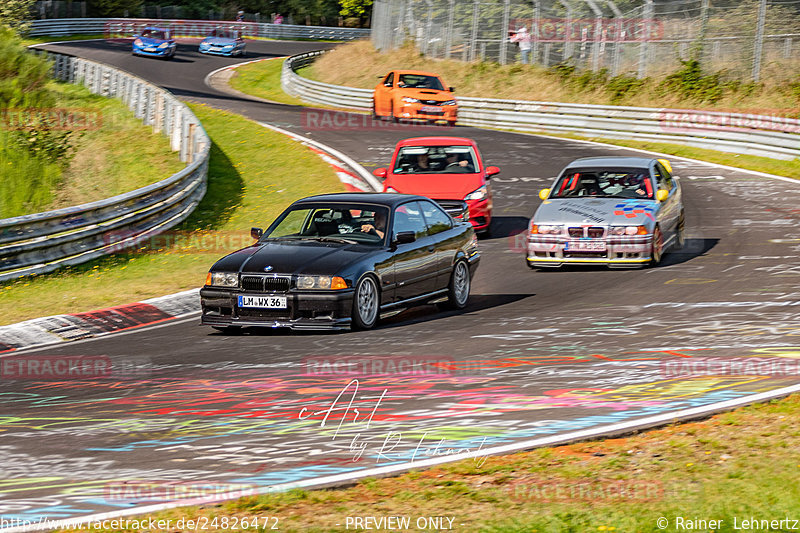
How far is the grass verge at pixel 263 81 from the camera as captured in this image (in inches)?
1823

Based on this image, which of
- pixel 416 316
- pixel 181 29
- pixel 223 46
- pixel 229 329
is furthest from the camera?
pixel 181 29

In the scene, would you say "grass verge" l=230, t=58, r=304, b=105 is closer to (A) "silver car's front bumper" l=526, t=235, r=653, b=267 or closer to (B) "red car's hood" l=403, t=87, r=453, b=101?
(B) "red car's hood" l=403, t=87, r=453, b=101

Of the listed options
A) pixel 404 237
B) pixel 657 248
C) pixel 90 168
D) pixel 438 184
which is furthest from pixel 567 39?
pixel 404 237

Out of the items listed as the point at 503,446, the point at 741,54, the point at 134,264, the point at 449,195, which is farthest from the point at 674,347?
the point at 741,54

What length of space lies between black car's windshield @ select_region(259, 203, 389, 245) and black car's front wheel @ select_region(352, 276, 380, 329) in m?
0.70

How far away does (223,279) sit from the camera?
36.2 feet

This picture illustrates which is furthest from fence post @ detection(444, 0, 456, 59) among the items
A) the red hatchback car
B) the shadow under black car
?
the shadow under black car

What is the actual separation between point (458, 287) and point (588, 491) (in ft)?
24.9

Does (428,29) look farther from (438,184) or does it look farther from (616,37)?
(438,184)

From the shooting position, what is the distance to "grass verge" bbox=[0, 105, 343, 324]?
14258 millimetres

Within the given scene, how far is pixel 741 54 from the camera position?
107 feet

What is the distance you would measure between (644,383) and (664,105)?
91.9 ft

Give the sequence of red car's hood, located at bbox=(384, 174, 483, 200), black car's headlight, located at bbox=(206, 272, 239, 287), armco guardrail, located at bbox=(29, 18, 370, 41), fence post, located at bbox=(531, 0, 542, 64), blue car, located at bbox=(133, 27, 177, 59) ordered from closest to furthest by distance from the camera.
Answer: black car's headlight, located at bbox=(206, 272, 239, 287), red car's hood, located at bbox=(384, 174, 483, 200), fence post, located at bbox=(531, 0, 542, 64), blue car, located at bbox=(133, 27, 177, 59), armco guardrail, located at bbox=(29, 18, 370, 41)

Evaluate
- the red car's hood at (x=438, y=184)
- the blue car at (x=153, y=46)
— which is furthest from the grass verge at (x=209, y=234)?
the blue car at (x=153, y=46)
